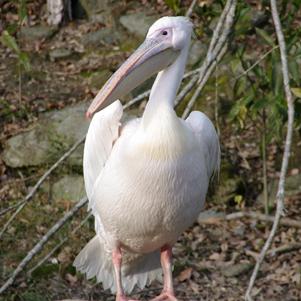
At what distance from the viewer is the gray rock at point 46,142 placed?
24.3ft

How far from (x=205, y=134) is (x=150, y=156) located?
0.45 meters

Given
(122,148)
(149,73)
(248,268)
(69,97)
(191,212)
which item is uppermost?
(149,73)

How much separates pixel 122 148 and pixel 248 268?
264cm

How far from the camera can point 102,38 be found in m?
9.59

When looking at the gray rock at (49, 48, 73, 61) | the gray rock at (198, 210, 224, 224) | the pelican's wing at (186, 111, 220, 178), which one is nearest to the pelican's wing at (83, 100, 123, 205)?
the pelican's wing at (186, 111, 220, 178)

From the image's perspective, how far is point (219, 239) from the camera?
6875 millimetres

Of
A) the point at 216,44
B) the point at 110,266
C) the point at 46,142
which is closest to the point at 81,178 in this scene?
the point at 46,142

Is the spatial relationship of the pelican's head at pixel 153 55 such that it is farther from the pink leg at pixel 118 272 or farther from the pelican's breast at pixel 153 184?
the pink leg at pixel 118 272

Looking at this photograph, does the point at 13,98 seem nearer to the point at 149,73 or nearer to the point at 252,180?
the point at 252,180

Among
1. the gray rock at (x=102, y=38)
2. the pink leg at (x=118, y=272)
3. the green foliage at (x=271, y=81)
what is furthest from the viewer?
the gray rock at (x=102, y=38)

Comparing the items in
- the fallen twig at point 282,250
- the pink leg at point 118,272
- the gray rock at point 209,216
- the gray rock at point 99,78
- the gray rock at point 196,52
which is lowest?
the fallen twig at point 282,250

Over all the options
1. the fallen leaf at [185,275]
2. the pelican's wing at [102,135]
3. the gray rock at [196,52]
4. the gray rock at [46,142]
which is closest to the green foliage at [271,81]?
the pelican's wing at [102,135]

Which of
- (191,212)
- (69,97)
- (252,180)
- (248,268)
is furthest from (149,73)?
(69,97)

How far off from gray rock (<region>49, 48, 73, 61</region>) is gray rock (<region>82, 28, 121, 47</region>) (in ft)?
0.72
